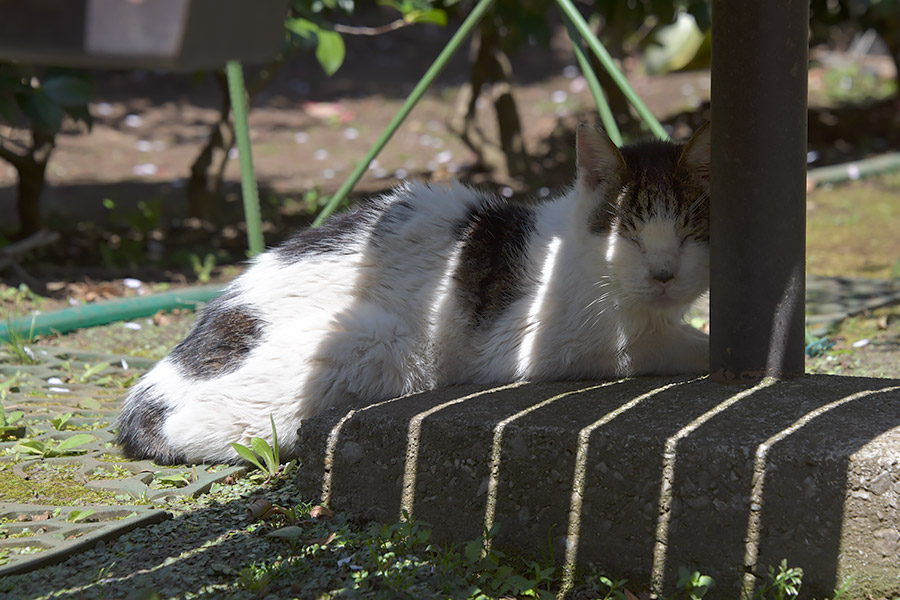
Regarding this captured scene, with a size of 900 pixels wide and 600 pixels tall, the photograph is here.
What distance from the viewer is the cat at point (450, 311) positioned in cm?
246

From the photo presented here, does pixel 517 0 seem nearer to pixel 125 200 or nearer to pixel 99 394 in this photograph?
pixel 125 200

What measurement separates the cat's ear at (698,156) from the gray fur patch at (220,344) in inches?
51.3

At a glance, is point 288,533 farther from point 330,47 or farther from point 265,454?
point 330,47

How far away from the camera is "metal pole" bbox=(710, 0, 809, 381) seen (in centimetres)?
215

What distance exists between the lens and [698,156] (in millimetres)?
2451

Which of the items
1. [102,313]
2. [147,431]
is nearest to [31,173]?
[102,313]

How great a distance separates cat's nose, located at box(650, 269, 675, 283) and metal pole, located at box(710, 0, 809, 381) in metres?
0.14

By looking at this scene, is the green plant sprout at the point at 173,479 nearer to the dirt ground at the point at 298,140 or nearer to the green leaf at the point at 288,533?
the green leaf at the point at 288,533

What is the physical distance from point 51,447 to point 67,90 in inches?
86.6

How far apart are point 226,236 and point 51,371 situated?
2.67m

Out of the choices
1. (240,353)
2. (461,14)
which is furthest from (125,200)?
(240,353)

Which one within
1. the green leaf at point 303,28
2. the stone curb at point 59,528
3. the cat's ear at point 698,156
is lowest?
the stone curb at point 59,528

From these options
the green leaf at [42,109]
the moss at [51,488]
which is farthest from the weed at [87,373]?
the green leaf at [42,109]

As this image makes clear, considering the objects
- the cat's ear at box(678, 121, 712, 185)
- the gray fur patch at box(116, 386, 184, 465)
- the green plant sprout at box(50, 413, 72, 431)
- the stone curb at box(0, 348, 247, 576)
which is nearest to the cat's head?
the cat's ear at box(678, 121, 712, 185)
